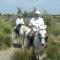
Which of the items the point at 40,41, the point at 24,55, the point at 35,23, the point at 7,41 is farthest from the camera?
the point at 7,41

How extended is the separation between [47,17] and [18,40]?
17308mm

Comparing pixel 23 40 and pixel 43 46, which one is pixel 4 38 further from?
pixel 43 46

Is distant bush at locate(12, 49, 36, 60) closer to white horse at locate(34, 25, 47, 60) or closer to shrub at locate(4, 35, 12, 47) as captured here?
white horse at locate(34, 25, 47, 60)

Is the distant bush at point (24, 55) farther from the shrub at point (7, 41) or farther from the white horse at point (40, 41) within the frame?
the shrub at point (7, 41)

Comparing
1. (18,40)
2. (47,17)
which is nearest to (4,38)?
(18,40)

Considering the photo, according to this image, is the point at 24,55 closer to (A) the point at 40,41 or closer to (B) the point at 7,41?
(A) the point at 40,41

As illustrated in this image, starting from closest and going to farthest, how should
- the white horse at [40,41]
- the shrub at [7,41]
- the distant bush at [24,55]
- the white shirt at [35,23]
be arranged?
the white horse at [40,41], the distant bush at [24,55], the white shirt at [35,23], the shrub at [7,41]

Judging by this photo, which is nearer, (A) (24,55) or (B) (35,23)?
(A) (24,55)

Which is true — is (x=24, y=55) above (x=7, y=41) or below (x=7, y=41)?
above

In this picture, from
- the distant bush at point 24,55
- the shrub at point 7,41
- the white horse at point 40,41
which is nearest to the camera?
the white horse at point 40,41

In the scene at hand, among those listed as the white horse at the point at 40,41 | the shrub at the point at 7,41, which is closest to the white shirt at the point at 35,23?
the white horse at the point at 40,41

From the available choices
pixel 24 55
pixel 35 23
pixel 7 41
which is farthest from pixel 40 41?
pixel 7 41

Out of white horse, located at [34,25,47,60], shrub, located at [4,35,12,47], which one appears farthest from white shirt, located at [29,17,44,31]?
shrub, located at [4,35,12,47]

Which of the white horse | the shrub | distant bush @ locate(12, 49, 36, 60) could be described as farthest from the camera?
the shrub
